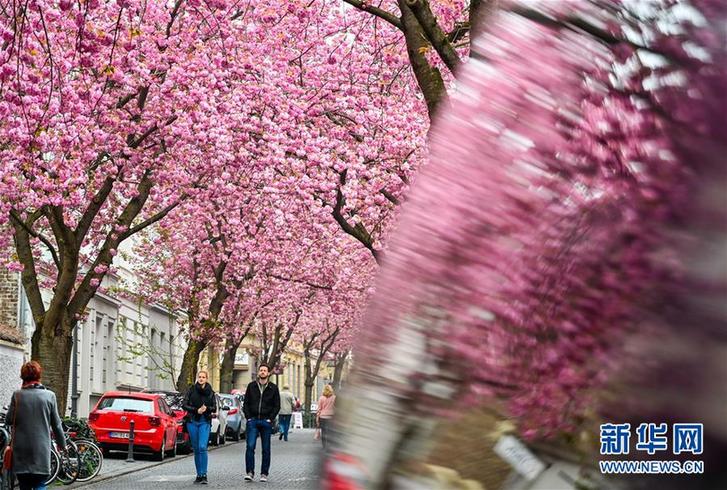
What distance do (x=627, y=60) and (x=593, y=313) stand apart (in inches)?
Answer: 12.3

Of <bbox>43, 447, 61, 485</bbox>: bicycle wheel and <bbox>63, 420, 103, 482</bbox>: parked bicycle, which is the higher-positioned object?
<bbox>43, 447, 61, 485</bbox>: bicycle wheel

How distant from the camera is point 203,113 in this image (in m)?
24.2

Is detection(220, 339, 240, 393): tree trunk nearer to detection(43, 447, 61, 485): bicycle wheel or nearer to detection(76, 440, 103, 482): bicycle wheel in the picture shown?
detection(76, 440, 103, 482): bicycle wheel

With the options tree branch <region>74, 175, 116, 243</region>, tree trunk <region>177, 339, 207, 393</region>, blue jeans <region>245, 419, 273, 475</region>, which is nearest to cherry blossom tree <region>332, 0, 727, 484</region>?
blue jeans <region>245, 419, 273, 475</region>

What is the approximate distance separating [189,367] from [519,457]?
141 ft

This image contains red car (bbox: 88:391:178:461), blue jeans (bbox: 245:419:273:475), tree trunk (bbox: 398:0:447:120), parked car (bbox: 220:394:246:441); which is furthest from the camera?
parked car (bbox: 220:394:246:441)

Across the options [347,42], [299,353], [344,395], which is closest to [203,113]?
[347,42]

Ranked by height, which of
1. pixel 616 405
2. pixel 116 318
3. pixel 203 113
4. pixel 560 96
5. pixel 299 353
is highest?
pixel 560 96

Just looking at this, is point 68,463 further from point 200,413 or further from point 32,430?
point 32,430

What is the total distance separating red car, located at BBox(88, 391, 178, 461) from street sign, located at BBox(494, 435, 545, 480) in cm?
2805

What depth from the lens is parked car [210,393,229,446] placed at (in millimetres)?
40094

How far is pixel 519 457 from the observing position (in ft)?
5.28

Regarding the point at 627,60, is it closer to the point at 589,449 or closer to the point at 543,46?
the point at 543,46

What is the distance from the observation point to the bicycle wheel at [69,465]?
20438mm
